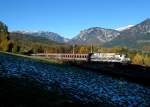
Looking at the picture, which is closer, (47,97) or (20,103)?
(20,103)

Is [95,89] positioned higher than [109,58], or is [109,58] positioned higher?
[109,58]

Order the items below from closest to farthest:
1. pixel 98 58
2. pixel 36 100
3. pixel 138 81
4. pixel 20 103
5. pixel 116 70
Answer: pixel 20 103, pixel 36 100, pixel 138 81, pixel 116 70, pixel 98 58

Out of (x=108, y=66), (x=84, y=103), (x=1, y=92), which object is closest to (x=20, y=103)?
(x=1, y=92)

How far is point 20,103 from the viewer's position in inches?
1404

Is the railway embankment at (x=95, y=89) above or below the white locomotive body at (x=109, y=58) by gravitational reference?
below

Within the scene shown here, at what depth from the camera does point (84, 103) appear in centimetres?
4212

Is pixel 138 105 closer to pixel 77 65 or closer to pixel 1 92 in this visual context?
pixel 1 92

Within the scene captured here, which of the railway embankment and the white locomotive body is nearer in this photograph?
the railway embankment

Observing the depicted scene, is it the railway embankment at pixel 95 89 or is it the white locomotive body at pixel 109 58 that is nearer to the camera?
the railway embankment at pixel 95 89

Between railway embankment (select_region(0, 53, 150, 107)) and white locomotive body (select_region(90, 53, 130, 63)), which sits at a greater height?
white locomotive body (select_region(90, 53, 130, 63))

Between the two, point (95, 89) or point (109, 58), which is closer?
point (95, 89)

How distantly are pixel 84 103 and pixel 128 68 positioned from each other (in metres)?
78.7

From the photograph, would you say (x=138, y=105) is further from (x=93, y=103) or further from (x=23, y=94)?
(x=23, y=94)

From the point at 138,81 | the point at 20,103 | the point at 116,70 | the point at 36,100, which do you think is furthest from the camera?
the point at 116,70
